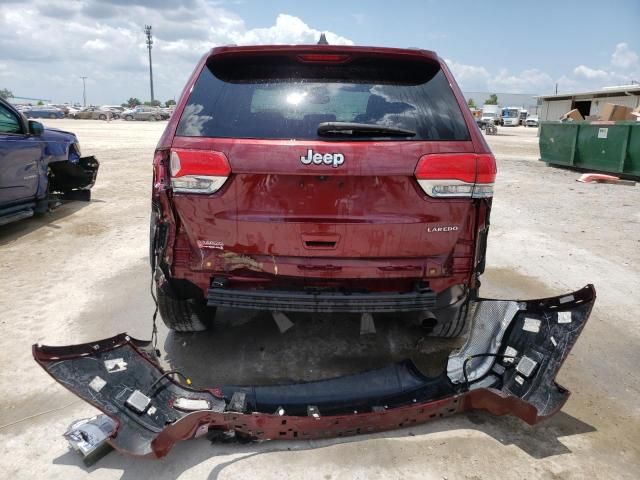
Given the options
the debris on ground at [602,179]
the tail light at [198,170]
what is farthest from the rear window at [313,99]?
the debris on ground at [602,179]

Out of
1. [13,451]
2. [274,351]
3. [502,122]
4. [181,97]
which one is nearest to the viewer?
[13,451]

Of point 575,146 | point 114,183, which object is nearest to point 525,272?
point 114,183

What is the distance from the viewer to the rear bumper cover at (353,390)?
2.43 metres

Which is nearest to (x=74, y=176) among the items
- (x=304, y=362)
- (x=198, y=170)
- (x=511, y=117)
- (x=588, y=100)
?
(x=304, y=362)

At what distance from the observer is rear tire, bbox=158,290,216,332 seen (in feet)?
10.7

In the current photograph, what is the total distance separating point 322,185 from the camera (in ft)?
8.41

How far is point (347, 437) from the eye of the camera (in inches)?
103

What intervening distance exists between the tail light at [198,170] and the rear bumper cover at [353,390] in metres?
0.96

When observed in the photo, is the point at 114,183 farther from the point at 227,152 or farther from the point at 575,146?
the point at 575,146

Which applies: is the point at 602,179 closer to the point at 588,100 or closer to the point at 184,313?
the point at 184,313

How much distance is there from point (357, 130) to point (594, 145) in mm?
14072

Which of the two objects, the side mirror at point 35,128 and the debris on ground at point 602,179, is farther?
the debris on ground at point 602,179

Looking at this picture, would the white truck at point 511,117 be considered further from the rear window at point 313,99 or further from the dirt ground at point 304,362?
the rear window at point 313,99

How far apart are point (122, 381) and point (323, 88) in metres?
1.97
